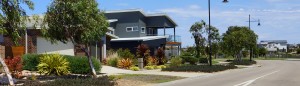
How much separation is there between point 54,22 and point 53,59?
3.28 meters

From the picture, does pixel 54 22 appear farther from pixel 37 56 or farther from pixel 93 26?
pixel 37 56

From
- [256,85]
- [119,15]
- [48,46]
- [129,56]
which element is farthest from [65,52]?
[119,15]

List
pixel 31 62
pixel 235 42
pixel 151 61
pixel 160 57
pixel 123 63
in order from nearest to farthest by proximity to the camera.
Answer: pixel 31 62, pixel 123 63, pixel 151 61, pixel 160 57, pixel 235 42

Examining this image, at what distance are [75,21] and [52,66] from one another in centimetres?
430

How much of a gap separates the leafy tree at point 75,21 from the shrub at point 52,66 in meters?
2.27

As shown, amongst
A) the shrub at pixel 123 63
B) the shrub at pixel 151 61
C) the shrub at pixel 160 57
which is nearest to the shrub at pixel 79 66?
the shrub at pixel 123 63

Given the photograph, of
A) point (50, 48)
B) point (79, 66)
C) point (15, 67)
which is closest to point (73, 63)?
point (79, 66)

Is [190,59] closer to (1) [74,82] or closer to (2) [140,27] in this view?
(2) [140,27]

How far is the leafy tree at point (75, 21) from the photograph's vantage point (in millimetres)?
20203

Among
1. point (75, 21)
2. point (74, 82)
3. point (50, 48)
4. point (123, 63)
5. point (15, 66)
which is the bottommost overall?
point (74, 82)

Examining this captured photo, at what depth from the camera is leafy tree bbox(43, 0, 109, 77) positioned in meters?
20.2

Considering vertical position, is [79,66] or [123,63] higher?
[79,66]

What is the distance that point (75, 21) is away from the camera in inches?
803

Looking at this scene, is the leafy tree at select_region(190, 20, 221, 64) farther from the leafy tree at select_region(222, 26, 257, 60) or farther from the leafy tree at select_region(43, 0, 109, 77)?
the leafy tree at select_region(43, 0, 109, 77)
